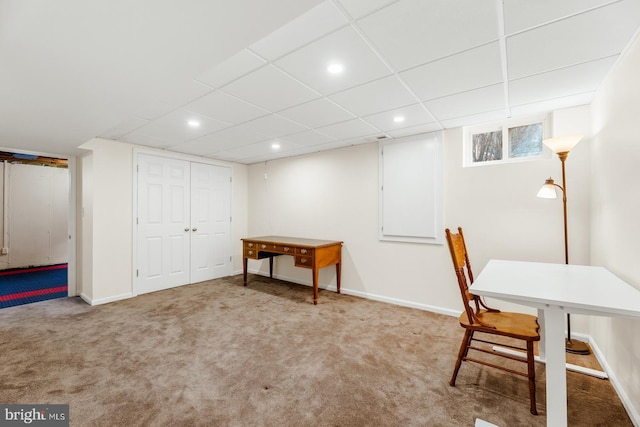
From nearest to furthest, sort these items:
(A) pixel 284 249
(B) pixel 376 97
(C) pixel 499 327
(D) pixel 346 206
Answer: (C) pixel 499 327, (B) pixel 376 97, (A) pixel 284 249, (D) pixel 346 206

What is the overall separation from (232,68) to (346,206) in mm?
2636

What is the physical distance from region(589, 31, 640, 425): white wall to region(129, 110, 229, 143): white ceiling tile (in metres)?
3.35

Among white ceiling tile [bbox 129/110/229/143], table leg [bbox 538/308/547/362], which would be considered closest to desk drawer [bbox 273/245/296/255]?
white ceiling tile [bbox 129/110/229/143]

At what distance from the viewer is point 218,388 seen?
1878mm

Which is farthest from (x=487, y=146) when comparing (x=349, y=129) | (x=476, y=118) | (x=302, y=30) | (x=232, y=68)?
(x=232, y=68)

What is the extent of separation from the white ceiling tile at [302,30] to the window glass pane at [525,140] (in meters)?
2.59

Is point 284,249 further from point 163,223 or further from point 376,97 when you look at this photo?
point 376,97

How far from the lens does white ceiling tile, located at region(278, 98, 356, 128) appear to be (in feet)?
8.36

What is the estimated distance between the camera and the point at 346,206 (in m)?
4.16

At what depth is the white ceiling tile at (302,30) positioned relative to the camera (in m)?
1.39

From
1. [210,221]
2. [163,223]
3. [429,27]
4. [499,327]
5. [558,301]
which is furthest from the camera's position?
[210,221]

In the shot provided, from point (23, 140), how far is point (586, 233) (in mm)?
6031

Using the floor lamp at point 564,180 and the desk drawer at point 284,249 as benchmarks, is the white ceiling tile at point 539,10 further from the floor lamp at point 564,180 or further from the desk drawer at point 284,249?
the desk drawer at point 284,249

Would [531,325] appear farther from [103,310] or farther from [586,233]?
[103,310]
